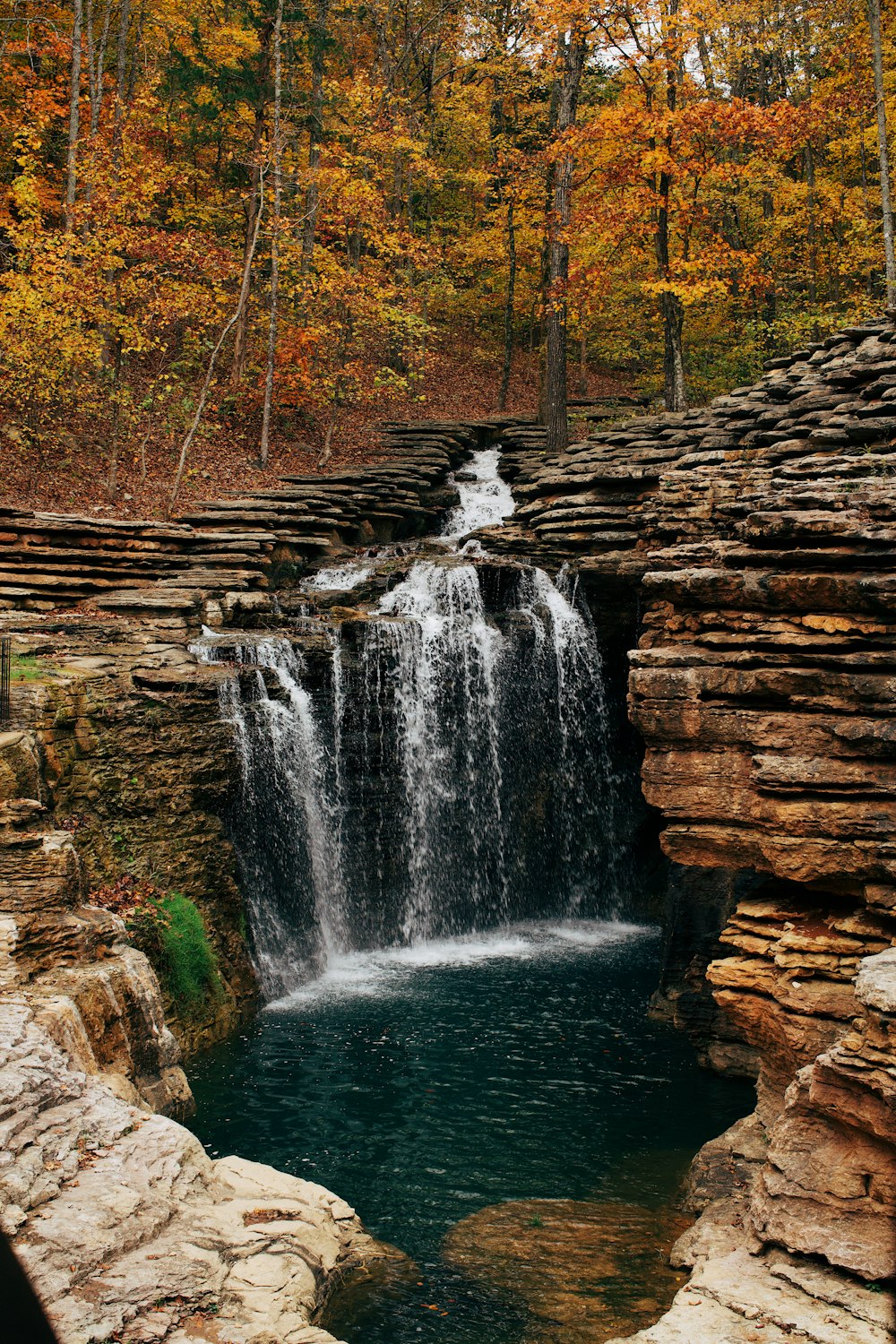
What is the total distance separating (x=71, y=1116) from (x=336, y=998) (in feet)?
22.9

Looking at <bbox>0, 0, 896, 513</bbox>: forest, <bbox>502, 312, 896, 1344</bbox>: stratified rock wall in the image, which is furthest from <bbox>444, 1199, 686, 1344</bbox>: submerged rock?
<bbox>0, 0, 896, 513</bbox>: forest

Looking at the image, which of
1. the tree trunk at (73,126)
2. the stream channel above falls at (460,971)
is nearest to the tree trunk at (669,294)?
the stream channel above falls at (460,971)

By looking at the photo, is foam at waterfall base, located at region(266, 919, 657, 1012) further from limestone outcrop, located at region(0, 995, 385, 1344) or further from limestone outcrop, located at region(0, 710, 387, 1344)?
limestone outcrop, located at region(0, 995, 385, 1344)

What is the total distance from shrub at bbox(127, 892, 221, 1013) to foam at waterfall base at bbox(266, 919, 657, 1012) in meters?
1.38

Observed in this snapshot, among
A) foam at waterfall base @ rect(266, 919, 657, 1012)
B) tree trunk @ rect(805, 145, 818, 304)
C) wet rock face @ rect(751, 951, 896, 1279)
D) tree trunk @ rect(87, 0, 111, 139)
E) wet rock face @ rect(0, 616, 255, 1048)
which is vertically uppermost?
tree trunk @ rect(87, 0, 111, 139)

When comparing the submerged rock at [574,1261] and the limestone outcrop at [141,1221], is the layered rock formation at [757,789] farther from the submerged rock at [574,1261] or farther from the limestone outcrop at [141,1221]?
the submerged rock at [574,1261]

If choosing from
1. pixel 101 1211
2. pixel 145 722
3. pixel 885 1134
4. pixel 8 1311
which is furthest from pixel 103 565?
pixel 8 1311

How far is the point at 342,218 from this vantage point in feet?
80.9

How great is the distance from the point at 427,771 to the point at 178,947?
568 centimetres

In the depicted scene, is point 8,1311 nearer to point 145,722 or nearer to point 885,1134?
point 885,1134

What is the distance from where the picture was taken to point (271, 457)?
80.3 feet

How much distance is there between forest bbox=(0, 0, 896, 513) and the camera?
66.8 feet

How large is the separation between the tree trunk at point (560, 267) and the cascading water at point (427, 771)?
7.27 m

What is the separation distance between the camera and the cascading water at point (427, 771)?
47.3 ft
